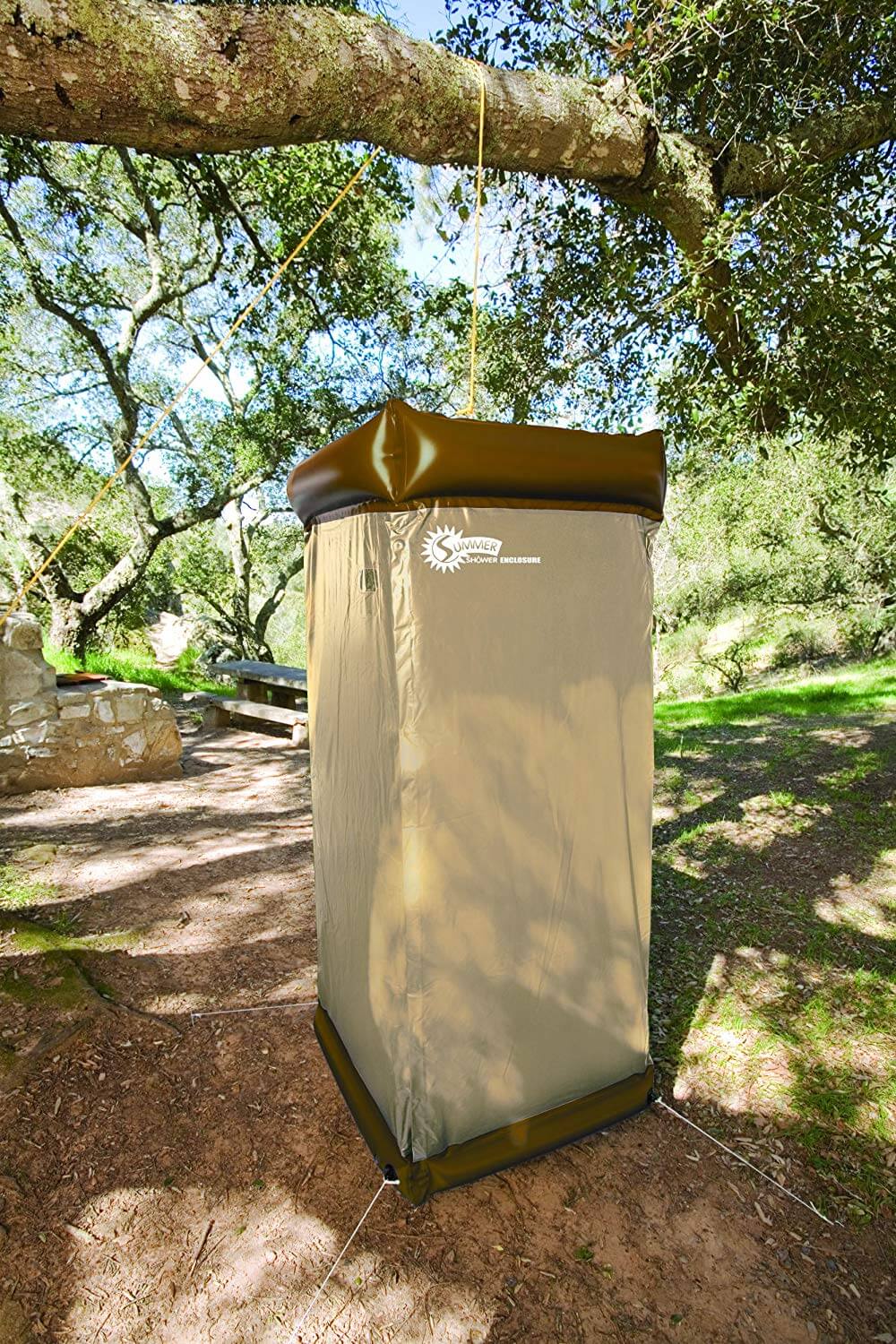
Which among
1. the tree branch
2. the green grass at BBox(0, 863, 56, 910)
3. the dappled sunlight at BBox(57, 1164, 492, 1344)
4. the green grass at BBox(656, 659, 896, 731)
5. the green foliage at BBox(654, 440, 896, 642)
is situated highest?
the tree branch

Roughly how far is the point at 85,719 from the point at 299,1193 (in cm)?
485

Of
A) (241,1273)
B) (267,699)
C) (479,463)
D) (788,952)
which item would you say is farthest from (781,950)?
(267,699)

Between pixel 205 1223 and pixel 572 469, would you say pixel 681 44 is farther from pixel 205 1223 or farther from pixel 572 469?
pixel 205 1223

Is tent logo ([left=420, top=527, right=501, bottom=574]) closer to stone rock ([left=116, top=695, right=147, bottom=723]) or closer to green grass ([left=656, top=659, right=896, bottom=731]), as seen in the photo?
stone rock ([left=116, top=695, right=147, bottom=723])

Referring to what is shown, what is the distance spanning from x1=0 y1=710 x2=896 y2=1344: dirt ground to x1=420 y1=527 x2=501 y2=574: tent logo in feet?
5.96

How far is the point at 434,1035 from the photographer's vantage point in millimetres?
1924

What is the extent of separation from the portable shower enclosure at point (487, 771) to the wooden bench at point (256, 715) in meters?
5.90

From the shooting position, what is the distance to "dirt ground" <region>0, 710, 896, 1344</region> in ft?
5.67

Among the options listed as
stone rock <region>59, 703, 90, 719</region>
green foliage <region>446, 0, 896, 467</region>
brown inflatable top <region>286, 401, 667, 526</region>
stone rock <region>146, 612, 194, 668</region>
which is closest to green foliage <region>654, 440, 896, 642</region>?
green foliage <region>446, 0, 896, 467</region>

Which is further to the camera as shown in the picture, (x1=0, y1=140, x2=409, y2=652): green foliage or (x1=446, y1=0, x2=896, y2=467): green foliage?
(x1=0, y1=140, x2=409, y2=652): green foliage

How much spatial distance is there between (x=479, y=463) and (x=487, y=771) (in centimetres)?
79

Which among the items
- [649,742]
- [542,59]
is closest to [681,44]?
[542,59]

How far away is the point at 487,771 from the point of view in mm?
1890

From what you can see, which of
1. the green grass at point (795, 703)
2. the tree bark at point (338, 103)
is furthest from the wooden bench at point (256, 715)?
the tree bark at point (338, 103)
